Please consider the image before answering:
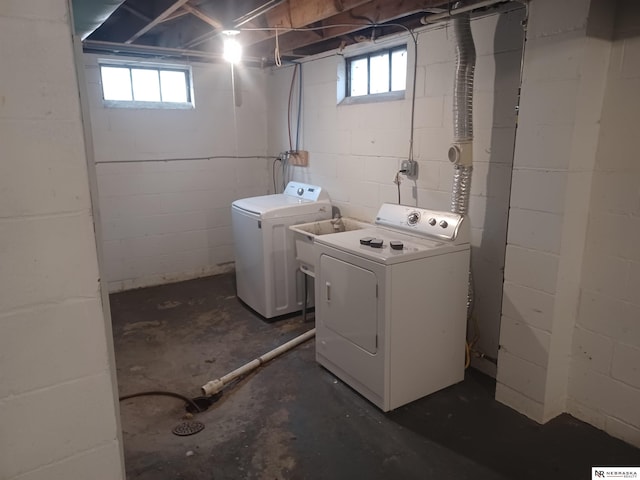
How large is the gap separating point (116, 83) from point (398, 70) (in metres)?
2.54

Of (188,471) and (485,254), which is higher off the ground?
(485,254)

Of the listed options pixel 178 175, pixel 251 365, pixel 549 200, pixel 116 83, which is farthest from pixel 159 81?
pixel 549 200

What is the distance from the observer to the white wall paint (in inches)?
94.9

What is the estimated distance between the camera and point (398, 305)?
227 cm

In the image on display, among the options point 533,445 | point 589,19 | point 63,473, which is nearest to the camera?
point 63,473

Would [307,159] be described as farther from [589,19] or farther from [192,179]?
[589,19]

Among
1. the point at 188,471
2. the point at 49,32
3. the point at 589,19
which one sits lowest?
the point at 188,471

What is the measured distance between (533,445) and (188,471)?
5.20ft

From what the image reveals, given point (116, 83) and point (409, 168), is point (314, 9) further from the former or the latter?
point (116, 83)

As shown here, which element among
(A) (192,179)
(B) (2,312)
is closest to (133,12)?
(A) (192,179)


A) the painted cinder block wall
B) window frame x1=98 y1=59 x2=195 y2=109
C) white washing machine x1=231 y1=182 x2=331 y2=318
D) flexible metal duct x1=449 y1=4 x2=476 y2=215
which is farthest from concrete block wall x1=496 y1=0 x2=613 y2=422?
window frame x1=98 y1=59 x2=195 y2=109

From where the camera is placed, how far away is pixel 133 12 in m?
2.95

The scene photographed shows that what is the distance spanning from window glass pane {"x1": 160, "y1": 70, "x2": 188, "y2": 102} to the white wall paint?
128 cm

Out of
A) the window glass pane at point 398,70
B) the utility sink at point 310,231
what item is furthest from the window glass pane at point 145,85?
the window glass pane at point 398,70
